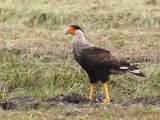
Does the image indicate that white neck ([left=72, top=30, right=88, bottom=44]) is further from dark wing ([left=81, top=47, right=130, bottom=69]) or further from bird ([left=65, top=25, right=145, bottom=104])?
dark wing ([left=81, top=47, right=130, bottom=69])

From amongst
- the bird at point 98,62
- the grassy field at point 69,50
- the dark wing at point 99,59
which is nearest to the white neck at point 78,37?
the bird at point 98,62

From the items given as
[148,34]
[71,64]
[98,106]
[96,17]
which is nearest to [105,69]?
[98,106]

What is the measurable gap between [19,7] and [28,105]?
25.4 ft

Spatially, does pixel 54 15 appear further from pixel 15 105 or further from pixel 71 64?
Answer: pixel 15 105

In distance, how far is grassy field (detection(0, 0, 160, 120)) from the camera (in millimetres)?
6742

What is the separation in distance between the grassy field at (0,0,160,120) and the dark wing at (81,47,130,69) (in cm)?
55

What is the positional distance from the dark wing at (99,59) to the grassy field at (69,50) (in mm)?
550

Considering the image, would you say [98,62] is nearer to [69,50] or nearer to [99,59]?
[99,59]

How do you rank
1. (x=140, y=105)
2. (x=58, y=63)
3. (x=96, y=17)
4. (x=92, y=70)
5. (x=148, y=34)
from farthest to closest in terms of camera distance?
1. (x=96, y=17)
2. (x=148, y=34)
3. (x=58, y=63)
4. (x=92, y=70)
5. (x=140, y=105)

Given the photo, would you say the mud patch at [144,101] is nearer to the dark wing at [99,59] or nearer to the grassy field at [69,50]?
the grassy field at [69,50]

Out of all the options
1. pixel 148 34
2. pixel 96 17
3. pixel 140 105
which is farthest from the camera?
pixel 96 17

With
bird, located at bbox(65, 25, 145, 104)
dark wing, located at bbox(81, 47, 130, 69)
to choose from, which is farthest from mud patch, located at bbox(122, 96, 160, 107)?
dark wing, located at bbox(81, 47, 130, 69)

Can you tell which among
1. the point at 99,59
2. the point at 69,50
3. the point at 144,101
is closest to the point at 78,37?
the point at 99,59

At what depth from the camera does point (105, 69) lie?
24.8 ft
